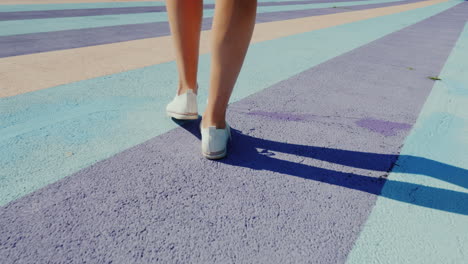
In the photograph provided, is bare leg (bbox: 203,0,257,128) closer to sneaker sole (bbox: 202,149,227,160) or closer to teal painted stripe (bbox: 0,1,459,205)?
sneaker sole (bbox: 202,149,227,160)

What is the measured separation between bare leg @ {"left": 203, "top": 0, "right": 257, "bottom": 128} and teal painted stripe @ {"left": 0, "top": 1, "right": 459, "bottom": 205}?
15.2 inches

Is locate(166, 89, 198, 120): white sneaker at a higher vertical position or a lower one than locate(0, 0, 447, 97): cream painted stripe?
higher

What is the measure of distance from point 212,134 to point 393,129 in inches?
39.2

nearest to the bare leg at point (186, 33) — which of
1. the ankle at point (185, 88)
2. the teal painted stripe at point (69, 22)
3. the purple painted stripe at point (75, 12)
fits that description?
the ankle at point (185, 88)

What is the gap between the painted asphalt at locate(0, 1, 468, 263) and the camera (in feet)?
3.32

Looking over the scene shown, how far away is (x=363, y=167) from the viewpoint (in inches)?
58.4

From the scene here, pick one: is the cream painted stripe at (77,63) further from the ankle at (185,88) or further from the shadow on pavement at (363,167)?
the shadow on pavement at (363,167)

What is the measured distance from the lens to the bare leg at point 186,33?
5.15ft

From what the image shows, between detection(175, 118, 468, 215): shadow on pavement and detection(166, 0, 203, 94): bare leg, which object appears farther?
detection(166, 0, 203, 94): bare leg

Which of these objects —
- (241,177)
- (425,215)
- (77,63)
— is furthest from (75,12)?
(425,215)

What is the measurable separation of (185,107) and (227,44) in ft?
1.61

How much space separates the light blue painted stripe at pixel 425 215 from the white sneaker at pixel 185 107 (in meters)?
0.91

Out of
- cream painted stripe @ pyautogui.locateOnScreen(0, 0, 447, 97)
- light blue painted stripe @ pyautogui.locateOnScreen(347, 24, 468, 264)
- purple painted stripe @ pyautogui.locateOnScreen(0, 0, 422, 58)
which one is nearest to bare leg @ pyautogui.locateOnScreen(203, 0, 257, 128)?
light blue painted stripe @ pyautogui.locateOnScreen(347, 24, 468, 264)

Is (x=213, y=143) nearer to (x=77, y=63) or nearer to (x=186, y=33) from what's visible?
(x=186, y=33)
